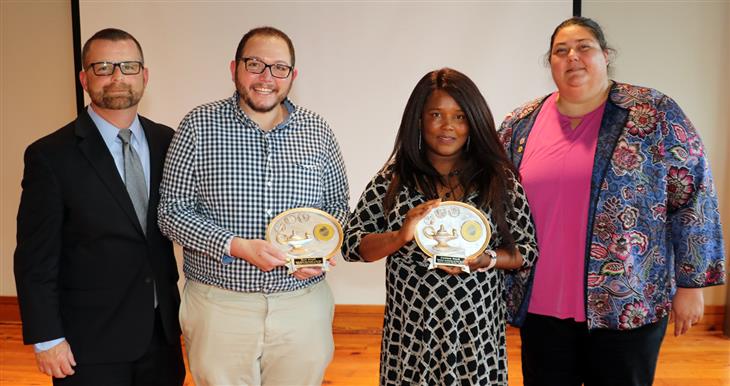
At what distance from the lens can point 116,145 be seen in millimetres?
2184

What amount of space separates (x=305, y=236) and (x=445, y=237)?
0.45 metres

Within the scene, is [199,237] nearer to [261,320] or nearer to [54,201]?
[261,320]

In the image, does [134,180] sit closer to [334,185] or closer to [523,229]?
[334,185]

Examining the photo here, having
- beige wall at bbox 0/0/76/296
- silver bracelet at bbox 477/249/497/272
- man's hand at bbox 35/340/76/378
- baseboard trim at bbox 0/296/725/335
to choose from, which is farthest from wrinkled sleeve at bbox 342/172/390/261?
beige wall at bbox 0/0/76/296

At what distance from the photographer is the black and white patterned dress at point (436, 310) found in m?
1.95

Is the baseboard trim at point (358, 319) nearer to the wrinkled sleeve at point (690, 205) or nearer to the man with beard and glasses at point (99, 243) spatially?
the man with beard and glasses at point (99, 243)

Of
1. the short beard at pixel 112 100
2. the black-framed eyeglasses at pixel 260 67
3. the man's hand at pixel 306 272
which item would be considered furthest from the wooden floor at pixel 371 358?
the black-framed eyeglasses at pixel 260 67

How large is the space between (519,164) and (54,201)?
1548 millimetres

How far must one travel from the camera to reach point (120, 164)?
7.13 feet

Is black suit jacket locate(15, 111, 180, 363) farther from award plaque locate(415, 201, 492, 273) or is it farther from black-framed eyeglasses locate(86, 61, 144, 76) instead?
award plaque locate(415, 201, 492, 273)

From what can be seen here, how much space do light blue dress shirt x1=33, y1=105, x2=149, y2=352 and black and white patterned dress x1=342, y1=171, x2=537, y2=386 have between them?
79 cm

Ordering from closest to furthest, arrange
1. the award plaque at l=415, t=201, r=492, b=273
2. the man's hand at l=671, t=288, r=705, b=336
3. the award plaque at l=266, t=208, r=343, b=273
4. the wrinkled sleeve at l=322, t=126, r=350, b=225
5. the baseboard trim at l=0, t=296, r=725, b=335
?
the award plaque at l=415, t=201, r=492, b=273 → the award plaque at l=266, t=208, r=343, b=273 → the man's hand at l=671, t=288, r=705, b=336 → the wrinkled sleeve at l=322, t=126, r=350, b=225 → the baseboard trim at l=0, t=296, r=725, b=335

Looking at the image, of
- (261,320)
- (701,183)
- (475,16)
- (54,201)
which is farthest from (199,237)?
(475,16)

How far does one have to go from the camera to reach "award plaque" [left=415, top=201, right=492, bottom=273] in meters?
1.90
